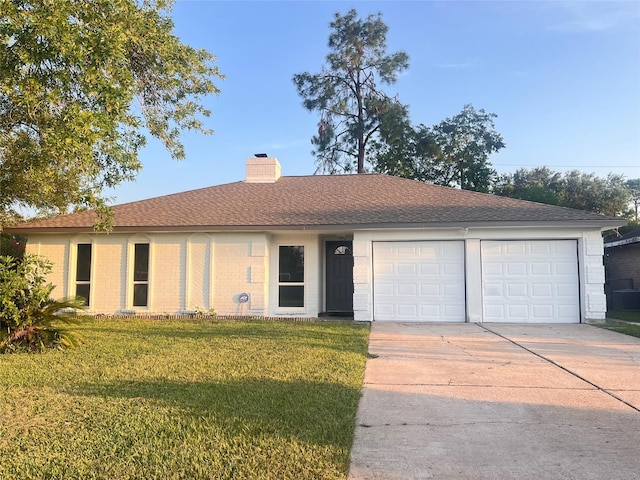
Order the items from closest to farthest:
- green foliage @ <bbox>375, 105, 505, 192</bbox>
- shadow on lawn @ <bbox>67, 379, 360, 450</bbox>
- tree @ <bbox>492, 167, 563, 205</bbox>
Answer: shadow on lawn @ <bbox>67, 379, 360, 450</bbox>, tree @ <bbox>492, 167, 563, 205</bbox>, green foliage @ <bbox>375, 105, 505, 192</bbox>

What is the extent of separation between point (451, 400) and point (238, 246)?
8.47m

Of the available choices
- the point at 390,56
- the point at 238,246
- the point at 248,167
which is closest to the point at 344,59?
the point at 390,56

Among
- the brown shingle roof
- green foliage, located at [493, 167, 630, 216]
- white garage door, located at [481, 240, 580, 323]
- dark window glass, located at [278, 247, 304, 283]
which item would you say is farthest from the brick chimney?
green foliage, located at [493, 167, 630, 216]

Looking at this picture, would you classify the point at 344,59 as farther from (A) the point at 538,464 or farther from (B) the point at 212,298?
(A) the point at 538,464

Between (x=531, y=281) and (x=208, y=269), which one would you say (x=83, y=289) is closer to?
(x=208, y=269)

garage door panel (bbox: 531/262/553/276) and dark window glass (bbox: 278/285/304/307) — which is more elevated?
garage door panel (bbox: 531/262/553/276)

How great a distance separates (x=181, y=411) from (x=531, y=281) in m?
9.67

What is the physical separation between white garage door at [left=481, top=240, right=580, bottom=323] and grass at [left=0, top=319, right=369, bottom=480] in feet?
17.7

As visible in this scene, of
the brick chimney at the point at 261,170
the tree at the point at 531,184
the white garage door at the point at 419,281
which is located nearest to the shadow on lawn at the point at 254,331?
the white garage door at the point at 419,281

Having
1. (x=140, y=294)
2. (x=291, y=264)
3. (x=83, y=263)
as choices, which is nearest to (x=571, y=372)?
(x=291, y=264)

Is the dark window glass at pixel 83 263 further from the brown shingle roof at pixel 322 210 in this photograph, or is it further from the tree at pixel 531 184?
the tree at pixel 531 184

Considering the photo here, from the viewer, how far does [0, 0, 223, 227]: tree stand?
20.7 feet

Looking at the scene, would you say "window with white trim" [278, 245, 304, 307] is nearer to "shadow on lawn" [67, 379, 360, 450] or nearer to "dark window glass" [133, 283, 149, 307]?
"dark window glass" [133, 283, 149, 307]

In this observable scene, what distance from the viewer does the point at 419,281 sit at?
11.6 meters
